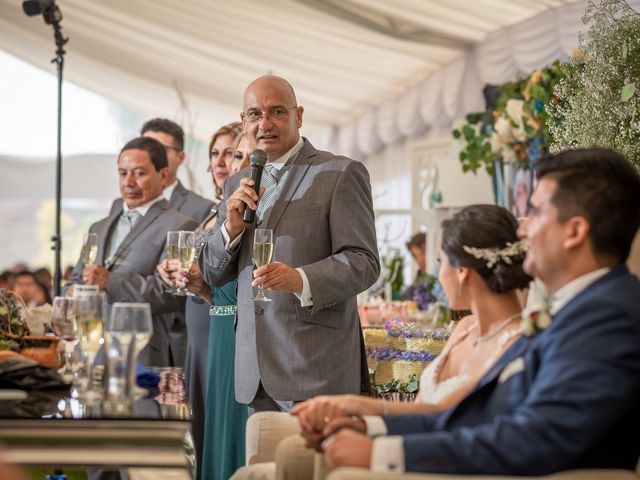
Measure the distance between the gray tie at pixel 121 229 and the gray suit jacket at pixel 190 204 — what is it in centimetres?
39

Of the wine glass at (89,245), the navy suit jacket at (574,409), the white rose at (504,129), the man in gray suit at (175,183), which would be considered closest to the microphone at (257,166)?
the wine glass at (89,245)

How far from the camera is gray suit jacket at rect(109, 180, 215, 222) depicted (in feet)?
19.4

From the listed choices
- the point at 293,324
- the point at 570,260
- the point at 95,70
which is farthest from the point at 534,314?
the point at 95,70

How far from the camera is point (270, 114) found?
3887mm

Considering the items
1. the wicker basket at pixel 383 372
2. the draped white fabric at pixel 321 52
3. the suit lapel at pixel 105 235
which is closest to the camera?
the wicker basket at pixel 383 372

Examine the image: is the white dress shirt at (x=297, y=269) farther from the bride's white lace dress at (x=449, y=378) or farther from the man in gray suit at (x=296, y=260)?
the bride's white lace dress at (x=449, y=378)

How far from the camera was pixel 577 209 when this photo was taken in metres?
2.36

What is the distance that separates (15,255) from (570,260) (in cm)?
1199

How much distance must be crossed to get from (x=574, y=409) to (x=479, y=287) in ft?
1.99

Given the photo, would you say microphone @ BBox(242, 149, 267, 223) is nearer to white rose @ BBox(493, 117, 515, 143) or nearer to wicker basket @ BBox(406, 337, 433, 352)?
wicker basket @ BBox(406, 337, 433, 352)

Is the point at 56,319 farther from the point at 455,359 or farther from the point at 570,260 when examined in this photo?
the point at 570,260

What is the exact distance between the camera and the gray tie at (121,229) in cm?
538

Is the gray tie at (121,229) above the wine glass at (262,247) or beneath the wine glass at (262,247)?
above

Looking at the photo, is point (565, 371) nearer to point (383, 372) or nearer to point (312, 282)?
point (312, 282)
